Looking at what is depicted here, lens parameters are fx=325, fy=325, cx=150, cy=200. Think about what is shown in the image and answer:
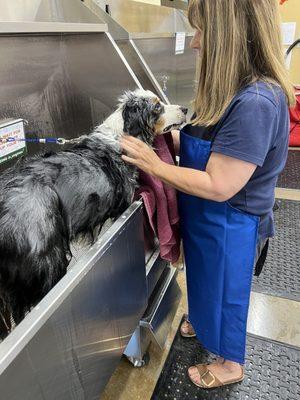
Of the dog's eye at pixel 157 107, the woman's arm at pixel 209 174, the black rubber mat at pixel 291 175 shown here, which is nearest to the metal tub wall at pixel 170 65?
the dog's eye at pixel 157 107

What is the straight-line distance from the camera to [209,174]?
1.00 m

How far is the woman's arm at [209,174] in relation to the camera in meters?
0.96

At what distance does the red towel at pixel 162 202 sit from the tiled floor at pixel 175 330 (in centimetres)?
65

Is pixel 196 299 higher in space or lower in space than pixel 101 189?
lower

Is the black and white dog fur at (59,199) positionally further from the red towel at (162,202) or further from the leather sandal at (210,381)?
the leather sandal at (210,381)

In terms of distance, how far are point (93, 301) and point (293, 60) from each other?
4801mm

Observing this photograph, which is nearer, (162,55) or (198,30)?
(198,30)

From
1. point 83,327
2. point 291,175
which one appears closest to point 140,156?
point 83,327

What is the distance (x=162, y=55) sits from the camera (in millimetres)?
2355

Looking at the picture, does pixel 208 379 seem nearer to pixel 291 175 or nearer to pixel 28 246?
pixel 28 246

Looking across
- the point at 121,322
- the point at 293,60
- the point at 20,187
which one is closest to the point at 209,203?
the point at 121,322

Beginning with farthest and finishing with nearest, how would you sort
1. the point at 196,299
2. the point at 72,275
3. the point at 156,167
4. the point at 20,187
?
1. the point at 196,299
2. the point at 156,167
3. the point at 20,187
4. the point at 72,275

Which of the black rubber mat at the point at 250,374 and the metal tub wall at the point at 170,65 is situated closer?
the black rubber mat at the point at 250,374

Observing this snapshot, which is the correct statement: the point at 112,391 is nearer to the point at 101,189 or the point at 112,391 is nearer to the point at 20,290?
the point at 20,290
